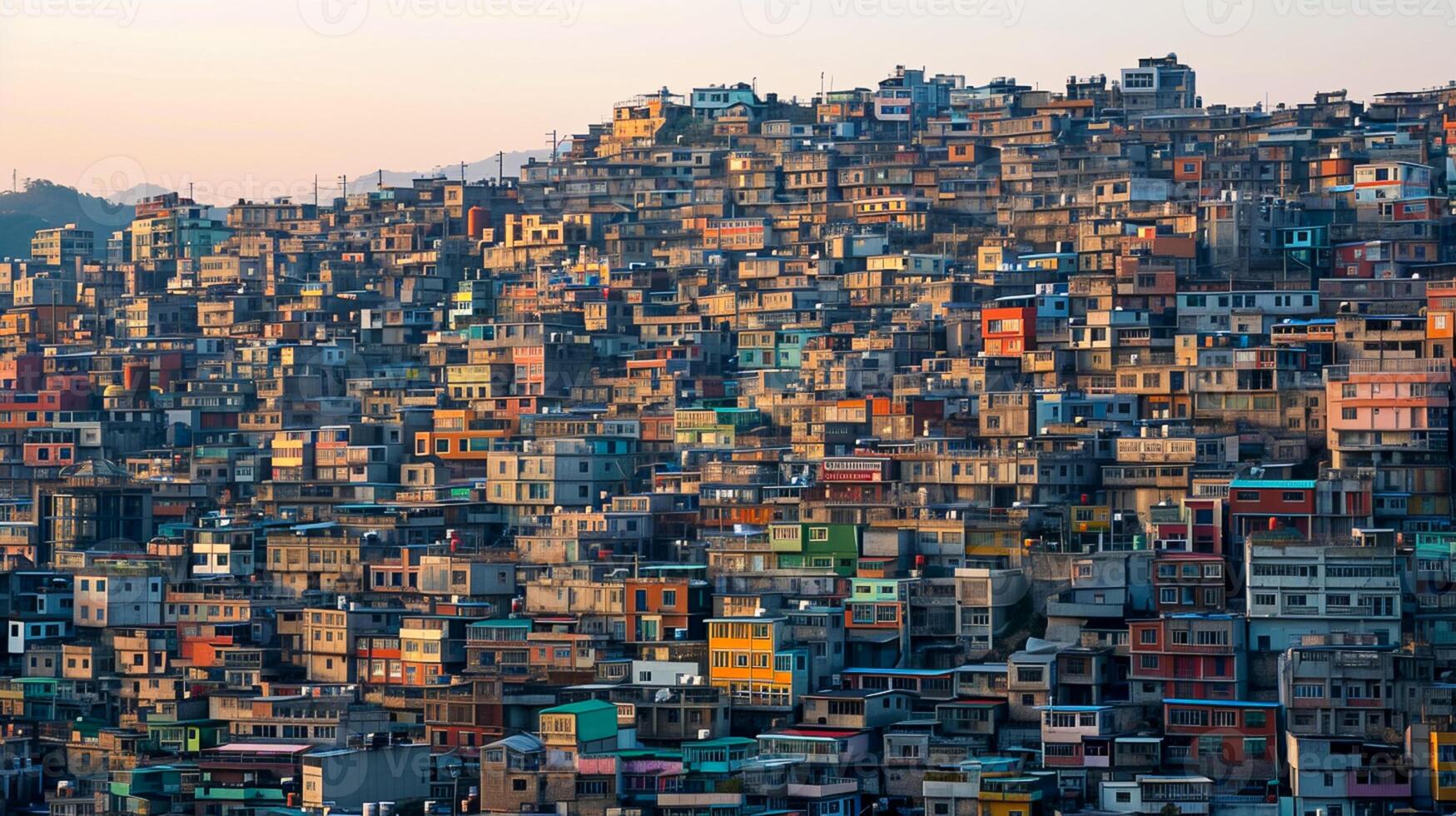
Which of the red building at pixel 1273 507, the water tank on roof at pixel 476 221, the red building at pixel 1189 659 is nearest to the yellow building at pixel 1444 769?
the red building at pixel 1189 659

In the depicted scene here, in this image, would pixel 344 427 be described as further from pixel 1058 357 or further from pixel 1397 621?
pixel 1397 621

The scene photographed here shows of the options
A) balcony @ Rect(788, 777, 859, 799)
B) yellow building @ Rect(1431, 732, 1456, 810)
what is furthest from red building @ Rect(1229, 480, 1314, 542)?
balcony @ Rect(788, 777, 859, 799)

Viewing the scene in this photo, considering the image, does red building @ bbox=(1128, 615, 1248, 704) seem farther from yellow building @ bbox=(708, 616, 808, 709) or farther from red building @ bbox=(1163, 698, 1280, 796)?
yellow building @ bbox=(708, 616, 808, 709)

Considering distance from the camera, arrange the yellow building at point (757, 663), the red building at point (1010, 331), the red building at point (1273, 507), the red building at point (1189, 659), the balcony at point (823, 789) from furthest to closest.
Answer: the red building at point (1010, 331), the red building at point (1273, 507), the yellow building at point (757, 663), the red building at point (1189, 659), the balcony at point (823, 789)

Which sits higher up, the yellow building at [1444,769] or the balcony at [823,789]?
the yellow building at [1444,769]

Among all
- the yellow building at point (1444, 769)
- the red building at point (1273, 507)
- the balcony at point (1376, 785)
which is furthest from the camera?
the red building at point (1273, 507)

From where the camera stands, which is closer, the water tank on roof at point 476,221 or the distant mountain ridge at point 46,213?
the water tank on roof at point 476,221

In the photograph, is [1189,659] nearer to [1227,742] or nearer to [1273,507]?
[1227,742]

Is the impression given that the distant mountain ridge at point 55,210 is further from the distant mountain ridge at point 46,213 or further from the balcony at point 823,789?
the balcony at point 823,789

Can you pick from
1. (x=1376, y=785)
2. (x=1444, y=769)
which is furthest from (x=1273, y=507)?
(x=1444, y=769)
